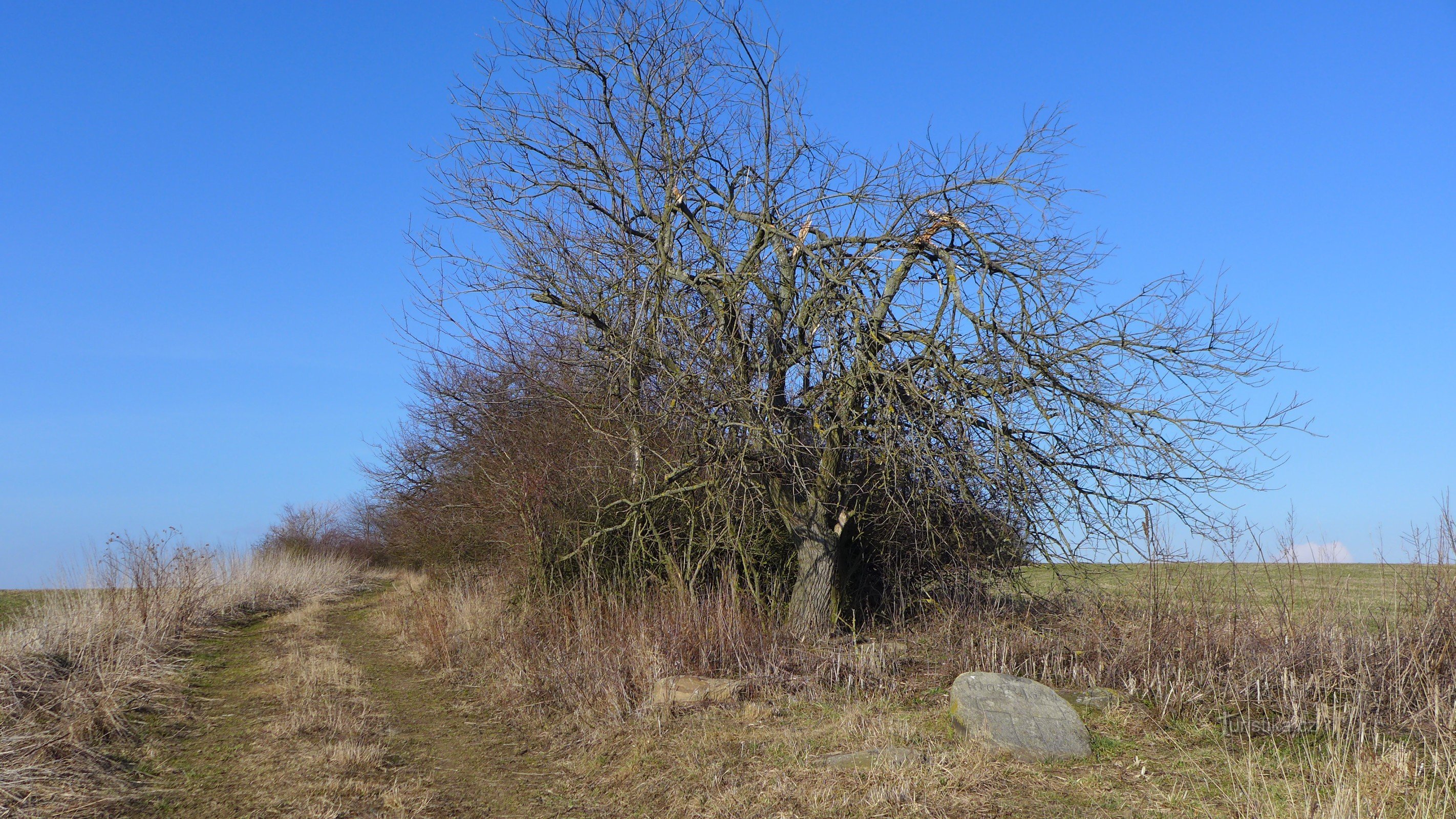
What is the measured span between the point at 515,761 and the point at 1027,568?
5986 millimetres

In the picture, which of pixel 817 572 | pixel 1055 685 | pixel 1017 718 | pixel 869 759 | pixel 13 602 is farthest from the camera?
pixel 13 602

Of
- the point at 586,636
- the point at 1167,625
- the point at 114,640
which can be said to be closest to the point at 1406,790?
the point at 1167,625

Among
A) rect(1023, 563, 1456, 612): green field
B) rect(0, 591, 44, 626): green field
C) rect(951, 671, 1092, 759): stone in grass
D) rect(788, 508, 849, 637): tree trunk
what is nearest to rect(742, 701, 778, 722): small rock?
rect(951, 671, 1092, 759): stone in grass

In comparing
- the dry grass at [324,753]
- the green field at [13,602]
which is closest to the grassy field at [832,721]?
the dry grass at [324,753]

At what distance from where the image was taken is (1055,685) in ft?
24.2

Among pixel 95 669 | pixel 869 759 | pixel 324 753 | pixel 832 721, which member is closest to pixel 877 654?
pixel 832 721

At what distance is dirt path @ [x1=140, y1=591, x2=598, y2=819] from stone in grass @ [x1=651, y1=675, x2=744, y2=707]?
1.02 meters

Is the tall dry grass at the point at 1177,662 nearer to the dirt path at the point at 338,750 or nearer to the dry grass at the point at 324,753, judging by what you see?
the dirt path at the point at 338,750

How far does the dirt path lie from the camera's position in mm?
5652

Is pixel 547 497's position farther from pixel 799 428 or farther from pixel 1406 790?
pixel 1406 790

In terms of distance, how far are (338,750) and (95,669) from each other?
3.15 metres

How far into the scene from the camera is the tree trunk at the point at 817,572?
9.38m

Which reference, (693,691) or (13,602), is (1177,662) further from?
(13,602)

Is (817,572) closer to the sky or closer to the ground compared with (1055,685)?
closer to the sky
